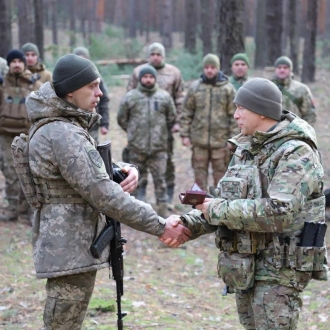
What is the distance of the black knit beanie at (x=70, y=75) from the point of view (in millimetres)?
3789

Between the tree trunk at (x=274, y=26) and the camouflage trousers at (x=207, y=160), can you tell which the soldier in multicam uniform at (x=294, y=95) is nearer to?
the camouflage trousers at (x=207, y=160)

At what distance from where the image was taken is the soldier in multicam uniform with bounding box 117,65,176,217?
30.8 feet

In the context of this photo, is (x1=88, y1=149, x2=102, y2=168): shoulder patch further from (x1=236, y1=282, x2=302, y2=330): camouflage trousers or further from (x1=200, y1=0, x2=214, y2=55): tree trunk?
(x1=200, y1=0, x2=214, y2=55): tree trunk

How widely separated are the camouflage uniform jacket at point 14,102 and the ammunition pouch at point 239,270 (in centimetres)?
529

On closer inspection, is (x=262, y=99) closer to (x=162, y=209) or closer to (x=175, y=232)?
(x=175, y=232)

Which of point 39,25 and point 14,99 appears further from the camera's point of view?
point 39,25

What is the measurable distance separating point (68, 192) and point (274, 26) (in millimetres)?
19329

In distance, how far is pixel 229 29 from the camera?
38.0ft

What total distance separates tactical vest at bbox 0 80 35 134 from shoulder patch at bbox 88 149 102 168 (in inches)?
196

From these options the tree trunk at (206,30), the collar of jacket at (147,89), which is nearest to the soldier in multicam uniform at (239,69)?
the collar of jacket at (147,89)

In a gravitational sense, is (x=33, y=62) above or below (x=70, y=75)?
below

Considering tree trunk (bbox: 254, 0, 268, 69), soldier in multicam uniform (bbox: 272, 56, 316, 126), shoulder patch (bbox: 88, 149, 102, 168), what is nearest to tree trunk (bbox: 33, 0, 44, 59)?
soldier in multicam uniform (bbox: 272, 56, 316, 126)

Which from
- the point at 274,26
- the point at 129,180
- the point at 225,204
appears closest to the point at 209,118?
the point at 129,180

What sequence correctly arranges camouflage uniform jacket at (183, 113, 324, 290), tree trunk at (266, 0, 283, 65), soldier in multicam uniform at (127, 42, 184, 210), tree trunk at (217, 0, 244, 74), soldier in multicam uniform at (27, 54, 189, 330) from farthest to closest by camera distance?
tree trunk at (266, 0, 283, 65) → tree trunk at (217, 0, 244, 74) → soldier in multicam uniform at (127, 42, 184, 210) → soldier in multicam uniform at (27, 54, 189, 330) → camouflage uniform jacket at (183, 113, 324, 290)
